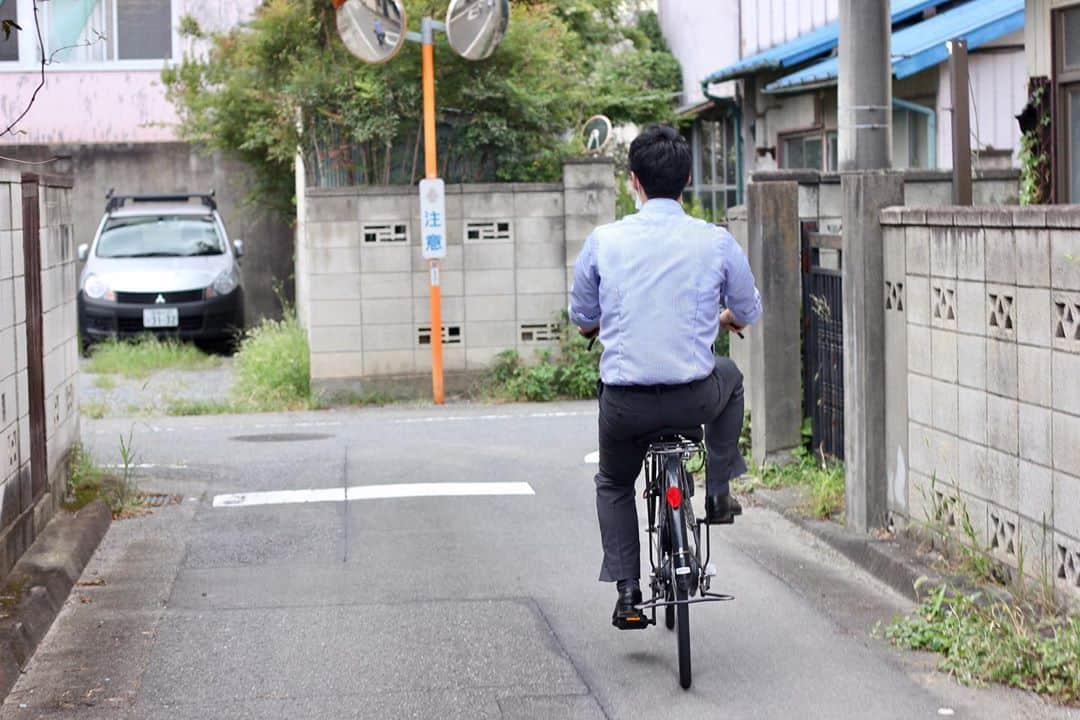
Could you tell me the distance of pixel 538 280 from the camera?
51.3ft

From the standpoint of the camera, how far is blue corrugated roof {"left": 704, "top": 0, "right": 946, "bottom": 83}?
661 inches

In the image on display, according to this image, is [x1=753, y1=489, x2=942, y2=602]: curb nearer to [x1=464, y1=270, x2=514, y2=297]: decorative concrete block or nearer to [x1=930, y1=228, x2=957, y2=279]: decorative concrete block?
[x1=930, y1=228, x2=957, y2=279]: decorative concrete block

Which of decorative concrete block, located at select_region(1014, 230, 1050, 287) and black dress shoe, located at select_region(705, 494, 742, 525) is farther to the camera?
black dress shoe, located at select_region(705, 494, 742, 525)

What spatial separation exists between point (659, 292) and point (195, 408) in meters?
10.3

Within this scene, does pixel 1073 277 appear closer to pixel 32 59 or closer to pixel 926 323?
pixel 926 323

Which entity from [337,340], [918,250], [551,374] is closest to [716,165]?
[551,374]

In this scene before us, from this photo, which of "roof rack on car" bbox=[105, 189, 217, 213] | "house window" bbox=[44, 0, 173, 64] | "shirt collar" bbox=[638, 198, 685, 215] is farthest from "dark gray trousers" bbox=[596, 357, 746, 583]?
"house window" bbox=[44, 0, 173, 64]

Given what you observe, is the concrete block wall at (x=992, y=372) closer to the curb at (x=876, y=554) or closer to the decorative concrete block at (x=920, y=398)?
the decorative concrete block at (x=920, y=398)

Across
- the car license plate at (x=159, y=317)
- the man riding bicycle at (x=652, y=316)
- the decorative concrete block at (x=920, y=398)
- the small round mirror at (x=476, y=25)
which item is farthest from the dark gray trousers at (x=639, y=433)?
the car license plate at (x=159, y=317)

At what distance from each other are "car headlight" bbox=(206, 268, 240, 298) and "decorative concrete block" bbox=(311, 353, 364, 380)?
Result: 5.24m

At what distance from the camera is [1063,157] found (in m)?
11.4

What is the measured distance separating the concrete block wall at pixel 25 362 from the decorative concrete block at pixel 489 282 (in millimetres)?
6329

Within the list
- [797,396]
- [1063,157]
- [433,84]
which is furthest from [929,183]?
[433,84]

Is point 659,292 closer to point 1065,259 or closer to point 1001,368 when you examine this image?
point 1065,259
